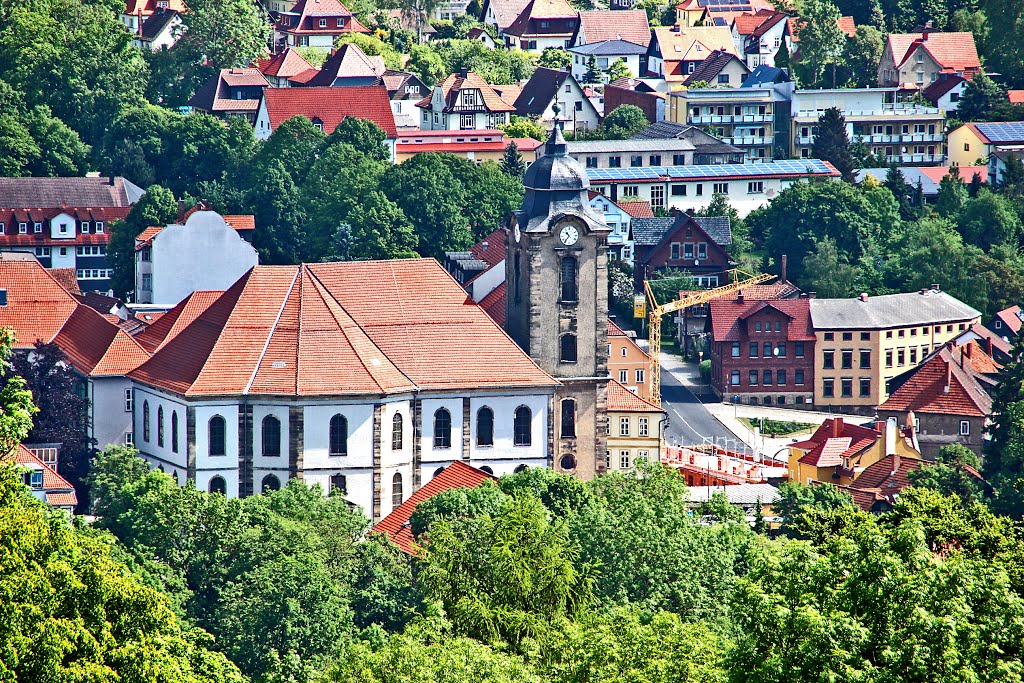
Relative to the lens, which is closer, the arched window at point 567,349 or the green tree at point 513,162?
the arched window at point 567,349

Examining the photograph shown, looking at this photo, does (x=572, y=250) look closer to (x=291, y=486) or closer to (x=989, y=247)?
(x=291, y=486)

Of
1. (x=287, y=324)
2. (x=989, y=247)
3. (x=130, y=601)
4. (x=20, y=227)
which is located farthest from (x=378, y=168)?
(x=130, y=601)

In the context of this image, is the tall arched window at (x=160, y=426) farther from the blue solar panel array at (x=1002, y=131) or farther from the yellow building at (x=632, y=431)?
the blue solar panel array at (x=1002, y=131)

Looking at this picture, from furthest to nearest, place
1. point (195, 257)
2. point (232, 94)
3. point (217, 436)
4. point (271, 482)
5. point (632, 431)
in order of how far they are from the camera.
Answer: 1. point (232, 94)
2. point (195, 257)
3. point (632, 431)
4. point (217, 436)
5. point (271, 482)

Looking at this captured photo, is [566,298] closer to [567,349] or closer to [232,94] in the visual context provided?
[567,349]

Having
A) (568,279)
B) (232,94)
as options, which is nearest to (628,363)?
(568,279)


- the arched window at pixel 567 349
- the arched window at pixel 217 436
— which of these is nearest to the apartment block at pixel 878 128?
the arched window at pixel 567 349
